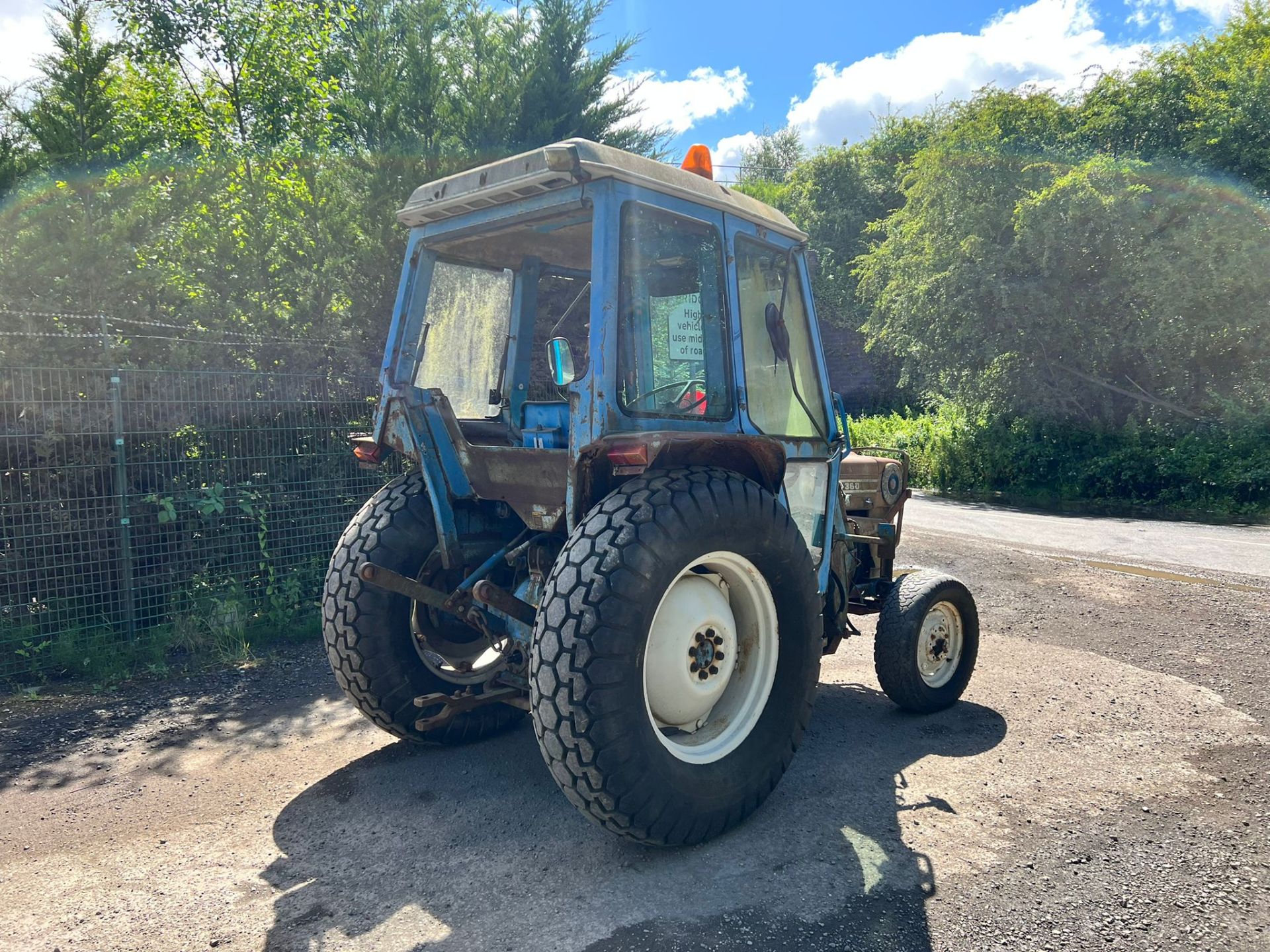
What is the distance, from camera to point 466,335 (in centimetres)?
430

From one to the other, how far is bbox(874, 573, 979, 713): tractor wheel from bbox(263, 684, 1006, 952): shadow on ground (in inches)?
21.4

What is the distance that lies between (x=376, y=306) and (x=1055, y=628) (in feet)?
26.9

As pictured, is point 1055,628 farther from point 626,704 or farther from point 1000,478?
point 1000,478

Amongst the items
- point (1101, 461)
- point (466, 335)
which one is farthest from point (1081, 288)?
point (466, 335)

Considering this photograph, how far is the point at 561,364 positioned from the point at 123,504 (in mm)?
4081

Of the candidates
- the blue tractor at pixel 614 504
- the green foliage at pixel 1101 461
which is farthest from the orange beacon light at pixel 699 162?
the green foliage at pixel 1101 461

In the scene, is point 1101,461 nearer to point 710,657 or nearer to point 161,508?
point 710,657

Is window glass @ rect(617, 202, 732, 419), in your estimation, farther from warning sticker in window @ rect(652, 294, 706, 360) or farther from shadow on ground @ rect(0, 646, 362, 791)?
shadow on ground @ rect(0, 646, 362, 791)

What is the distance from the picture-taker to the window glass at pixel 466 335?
13.7 ft

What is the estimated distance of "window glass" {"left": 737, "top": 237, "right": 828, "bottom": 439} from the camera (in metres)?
3.89

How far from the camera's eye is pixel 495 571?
13.0 ft

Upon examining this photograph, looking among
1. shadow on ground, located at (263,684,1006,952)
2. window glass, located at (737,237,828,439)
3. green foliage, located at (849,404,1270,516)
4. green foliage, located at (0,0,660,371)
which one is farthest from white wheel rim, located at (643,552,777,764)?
green foliage, located at (849,404,1270,516)

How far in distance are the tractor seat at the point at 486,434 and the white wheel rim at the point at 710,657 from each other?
1401 mm

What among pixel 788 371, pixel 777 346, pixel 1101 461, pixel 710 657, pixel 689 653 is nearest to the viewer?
pixel 689 653
